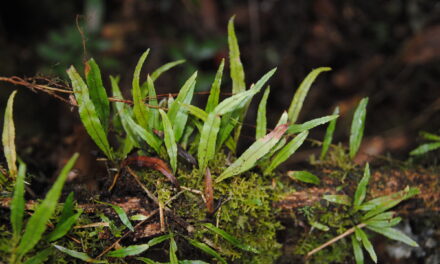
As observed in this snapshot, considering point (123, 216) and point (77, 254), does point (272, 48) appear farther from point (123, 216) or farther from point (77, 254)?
point (77, 254)

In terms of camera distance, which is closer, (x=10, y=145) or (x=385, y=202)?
(x=10, y=145)

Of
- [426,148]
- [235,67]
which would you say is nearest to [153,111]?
[235,67]

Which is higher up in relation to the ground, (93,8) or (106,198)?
(93,8)

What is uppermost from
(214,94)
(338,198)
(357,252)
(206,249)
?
(214,94)

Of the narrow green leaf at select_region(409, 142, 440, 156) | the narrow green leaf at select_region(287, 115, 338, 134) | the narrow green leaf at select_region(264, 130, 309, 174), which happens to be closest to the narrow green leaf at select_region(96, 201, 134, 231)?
the narrow green leaf at select_region(264, 130, 309, 174)

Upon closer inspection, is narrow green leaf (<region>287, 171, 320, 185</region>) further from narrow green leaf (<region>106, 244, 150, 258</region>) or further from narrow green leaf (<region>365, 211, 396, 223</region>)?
narrow green leaf (<region>106, 244, 150, 258</region>)

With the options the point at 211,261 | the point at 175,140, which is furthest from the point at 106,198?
the point at 211,261

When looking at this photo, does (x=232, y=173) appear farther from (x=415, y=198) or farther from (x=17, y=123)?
(x=17, y=123)
